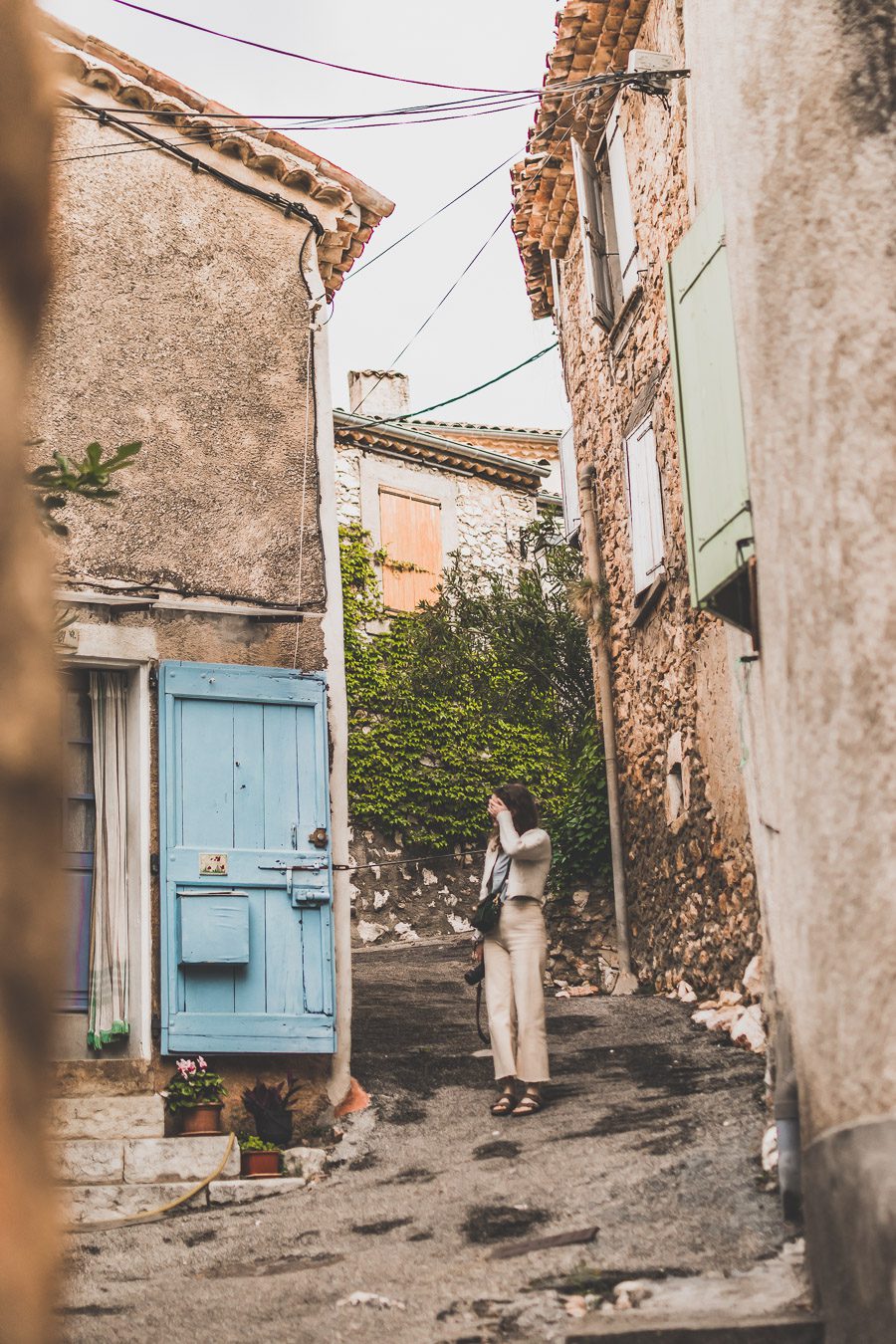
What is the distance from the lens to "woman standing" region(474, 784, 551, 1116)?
7.09 metres

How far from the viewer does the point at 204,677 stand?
25.6 ft

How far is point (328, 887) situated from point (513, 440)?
1762cm

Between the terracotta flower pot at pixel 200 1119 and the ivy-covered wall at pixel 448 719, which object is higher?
the ivy-covered wall at pixel 448 719

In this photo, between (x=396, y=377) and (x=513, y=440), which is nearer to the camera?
(x=396, y=377)

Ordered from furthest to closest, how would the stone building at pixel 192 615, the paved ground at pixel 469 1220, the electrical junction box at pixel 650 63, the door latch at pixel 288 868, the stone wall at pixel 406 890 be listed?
the stone wall at pixel 406 890, the electrical junction box at pixel 650 63, the door latch at pixel 288 868, the stone building at pixel 192 615, the paved ground at pixel 469 1220

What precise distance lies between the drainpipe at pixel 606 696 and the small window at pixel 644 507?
1.01m

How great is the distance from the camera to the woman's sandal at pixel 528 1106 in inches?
274

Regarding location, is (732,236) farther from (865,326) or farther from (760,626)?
(760,626)

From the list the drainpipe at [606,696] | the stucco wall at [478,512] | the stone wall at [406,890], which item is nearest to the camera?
the drainpipe at [606,696]

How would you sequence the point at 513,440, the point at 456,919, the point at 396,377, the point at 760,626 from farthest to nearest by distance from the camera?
the point at 513,440, the point at 396,377, the point at 456,919, the point at 760,626

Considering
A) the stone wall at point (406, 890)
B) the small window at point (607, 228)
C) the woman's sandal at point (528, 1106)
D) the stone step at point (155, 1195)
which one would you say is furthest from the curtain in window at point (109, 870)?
the stone wall at point (406, 890)

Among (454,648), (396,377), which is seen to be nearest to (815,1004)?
(454,648)

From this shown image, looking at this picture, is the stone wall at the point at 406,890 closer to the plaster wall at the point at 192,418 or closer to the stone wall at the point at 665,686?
the stone wall at the point at 665,686

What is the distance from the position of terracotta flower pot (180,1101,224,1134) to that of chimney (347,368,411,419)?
14.6m
